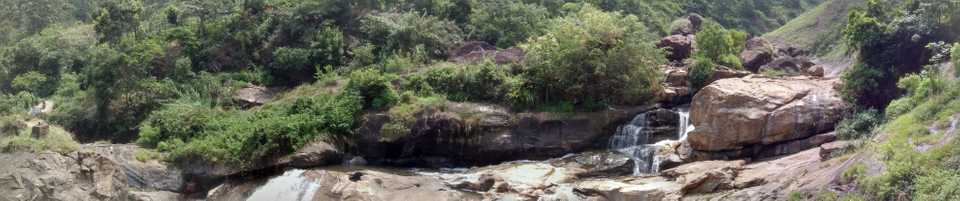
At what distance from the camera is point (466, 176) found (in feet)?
90.7

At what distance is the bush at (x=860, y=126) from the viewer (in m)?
24.6

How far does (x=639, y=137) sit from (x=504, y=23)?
12.8m

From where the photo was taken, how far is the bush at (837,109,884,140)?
24562mm

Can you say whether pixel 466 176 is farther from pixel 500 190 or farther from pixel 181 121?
pixel 181 121

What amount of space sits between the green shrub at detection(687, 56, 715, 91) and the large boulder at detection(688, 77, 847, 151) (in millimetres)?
4718

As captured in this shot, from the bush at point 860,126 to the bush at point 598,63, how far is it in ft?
27.1

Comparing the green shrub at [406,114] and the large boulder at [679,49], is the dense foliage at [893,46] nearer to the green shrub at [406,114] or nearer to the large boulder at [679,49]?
the large boulder at [679,49]

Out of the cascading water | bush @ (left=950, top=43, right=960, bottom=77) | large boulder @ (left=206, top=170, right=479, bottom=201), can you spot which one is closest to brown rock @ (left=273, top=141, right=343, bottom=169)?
large boulder @ (left=206, top=170, right=479, bottom=201)

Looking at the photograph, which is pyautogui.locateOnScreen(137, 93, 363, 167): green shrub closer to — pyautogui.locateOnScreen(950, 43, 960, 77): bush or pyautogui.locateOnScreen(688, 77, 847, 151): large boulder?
pyautogui.locateOnScreen(688, 77, 847, 151): large boulder

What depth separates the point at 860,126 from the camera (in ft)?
81.5

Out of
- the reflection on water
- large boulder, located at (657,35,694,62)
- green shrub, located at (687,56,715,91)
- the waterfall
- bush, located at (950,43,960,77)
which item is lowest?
the reflection on water

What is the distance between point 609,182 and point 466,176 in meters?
4.82

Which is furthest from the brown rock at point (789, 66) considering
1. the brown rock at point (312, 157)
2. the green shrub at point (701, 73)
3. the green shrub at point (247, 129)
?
the brown rock at point (312, 157)

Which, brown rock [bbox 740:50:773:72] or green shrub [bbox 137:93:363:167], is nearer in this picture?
green shrub [bbox 137:93:363:167]
